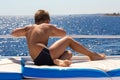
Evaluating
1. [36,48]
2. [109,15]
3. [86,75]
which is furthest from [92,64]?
[109,15]

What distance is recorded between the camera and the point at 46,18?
3643 mm

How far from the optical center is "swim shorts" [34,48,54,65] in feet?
11.3

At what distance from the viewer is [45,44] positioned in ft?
11.8

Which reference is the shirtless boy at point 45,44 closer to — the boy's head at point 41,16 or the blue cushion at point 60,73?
the boy's head at point 41,16

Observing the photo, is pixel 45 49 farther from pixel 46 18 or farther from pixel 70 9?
pixel 70 9

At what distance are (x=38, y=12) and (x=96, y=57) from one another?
2.71 feet

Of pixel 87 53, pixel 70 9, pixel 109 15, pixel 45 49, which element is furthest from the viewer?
pixel 109 15

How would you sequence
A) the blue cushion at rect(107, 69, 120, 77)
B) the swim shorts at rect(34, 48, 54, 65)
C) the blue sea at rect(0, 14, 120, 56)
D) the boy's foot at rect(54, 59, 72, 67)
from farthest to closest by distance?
A: the blue sea at rect(0, 14, 120, 56)
the swim shorts at rect(34, 48, 54, 65)
the boy's foot at rect(54, 59, 72, 67)
the blue cushion at rect(107, 69, 120, 77)

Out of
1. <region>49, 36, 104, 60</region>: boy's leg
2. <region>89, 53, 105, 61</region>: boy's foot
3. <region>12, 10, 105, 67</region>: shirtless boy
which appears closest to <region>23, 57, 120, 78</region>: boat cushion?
<region>12, 10, 105, 67</region>: shirtless boy

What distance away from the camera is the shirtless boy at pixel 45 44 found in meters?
3.45

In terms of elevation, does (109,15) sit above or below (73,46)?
below

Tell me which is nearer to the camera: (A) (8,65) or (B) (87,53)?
(A) (8,65)

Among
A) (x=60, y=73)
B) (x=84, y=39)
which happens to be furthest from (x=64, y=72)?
(x=84, y=39)

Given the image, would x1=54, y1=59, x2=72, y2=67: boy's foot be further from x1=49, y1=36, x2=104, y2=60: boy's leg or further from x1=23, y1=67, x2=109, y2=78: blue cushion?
x1=23, y1=67, x2=109, y2=78: blue cushion
